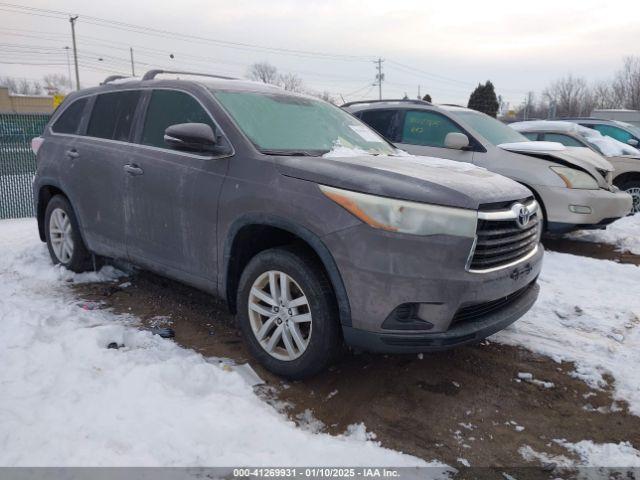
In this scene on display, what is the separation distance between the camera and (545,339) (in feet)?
12.7

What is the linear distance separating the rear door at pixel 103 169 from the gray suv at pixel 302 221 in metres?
0.02

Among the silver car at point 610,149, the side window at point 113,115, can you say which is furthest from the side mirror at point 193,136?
the silver car at point 610,149

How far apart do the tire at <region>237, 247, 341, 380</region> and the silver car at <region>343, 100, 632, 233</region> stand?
3.48 m

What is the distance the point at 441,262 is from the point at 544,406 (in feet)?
3.91

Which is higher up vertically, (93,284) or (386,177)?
(386,177)

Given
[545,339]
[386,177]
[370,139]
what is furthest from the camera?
[370,139]

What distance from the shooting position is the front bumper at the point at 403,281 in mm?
2674

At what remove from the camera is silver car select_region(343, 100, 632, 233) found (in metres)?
6.25

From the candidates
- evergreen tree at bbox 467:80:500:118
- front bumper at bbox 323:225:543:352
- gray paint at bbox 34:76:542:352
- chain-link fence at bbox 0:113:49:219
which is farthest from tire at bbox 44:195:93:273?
evergreen tree at bbox 467:80:500:118

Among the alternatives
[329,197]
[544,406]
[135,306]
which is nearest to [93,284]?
[135,306]

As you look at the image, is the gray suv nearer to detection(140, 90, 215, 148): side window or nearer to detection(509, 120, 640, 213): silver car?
detection(140, 90, 215, 148): side window

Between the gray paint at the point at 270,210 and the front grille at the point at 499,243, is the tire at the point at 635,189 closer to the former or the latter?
the gray paint at the point at 270,210

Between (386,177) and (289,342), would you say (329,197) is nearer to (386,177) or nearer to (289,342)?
(386,177)

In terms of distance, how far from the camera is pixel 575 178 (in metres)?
6.34
